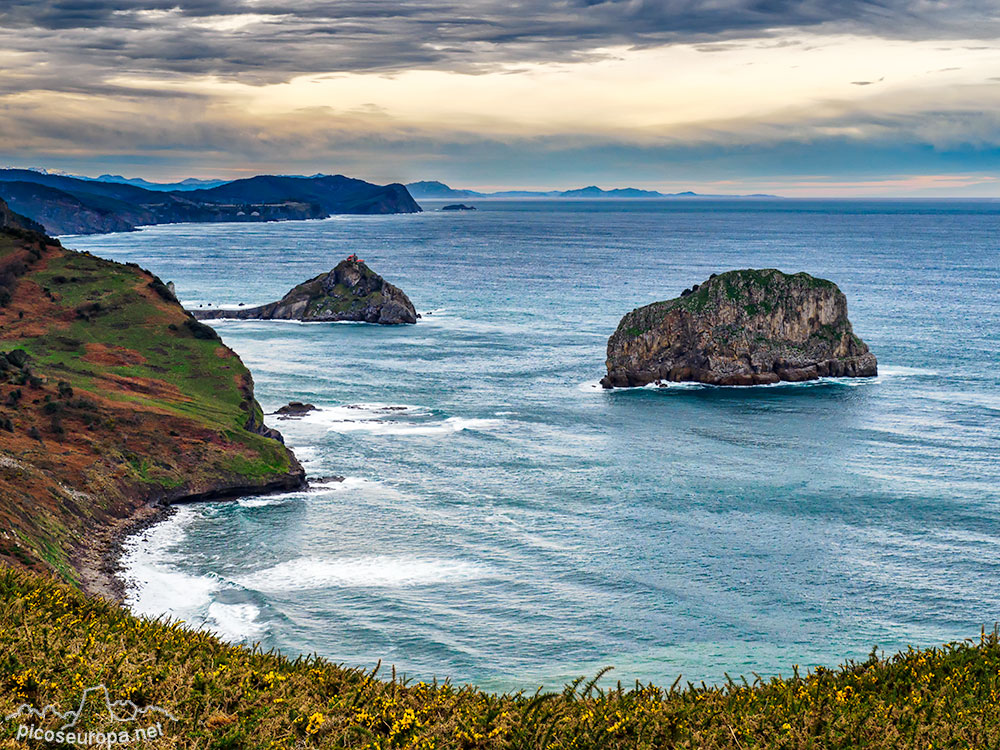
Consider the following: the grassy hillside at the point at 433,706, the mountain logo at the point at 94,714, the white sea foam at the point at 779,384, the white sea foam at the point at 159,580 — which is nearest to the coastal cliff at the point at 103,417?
the white sea foam at the point at 159,580

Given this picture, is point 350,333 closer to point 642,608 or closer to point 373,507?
point 373,507

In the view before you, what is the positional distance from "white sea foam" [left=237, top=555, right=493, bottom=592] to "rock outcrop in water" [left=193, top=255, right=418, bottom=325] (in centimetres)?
12013

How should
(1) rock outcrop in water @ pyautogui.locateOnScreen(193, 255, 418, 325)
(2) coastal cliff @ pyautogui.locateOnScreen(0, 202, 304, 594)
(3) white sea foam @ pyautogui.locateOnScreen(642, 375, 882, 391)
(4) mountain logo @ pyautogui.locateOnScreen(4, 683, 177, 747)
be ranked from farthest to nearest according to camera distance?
(1) rock outcrop in water @ pyautogui.locateOnScreen(193, 255, 418, 325) → (3) white sea foam @ pyautogui.locateOnScreen(642, 375, 882, 391) → (2) coastal cliff @ pyautogui.locateOnScreen(0, 202, 304, 594) → (4) mountain logo @ pyautogui.locateOnScreen(4, 683, 177, 747)

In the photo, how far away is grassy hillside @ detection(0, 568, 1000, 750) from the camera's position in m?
24.5

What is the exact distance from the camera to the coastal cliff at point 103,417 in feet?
220

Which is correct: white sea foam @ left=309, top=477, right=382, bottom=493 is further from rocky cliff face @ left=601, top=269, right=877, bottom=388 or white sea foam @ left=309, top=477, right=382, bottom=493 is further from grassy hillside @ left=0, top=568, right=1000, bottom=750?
grassy hillside @ left=0, top=568, right=1000, bottom=750

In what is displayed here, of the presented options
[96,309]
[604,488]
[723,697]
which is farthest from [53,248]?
[723,697]

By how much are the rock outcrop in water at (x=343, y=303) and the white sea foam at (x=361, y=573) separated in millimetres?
120132

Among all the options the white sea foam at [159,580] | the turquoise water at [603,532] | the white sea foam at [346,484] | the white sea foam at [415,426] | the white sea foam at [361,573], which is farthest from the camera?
the white sea foam at [415,426]

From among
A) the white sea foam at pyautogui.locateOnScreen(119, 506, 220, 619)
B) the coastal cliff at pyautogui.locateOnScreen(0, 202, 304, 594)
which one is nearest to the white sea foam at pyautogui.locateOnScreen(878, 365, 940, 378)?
the coastal cliff at pyautogui.locateOnScreen(0, 202, 304, 594)

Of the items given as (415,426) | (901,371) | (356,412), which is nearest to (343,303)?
(356,412)

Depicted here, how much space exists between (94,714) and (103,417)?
66036 mm

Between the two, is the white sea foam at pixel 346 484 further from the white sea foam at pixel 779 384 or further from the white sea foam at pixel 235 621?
the white sea foam at pixel 779 384

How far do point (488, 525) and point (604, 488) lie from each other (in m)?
13.9
